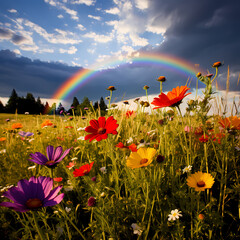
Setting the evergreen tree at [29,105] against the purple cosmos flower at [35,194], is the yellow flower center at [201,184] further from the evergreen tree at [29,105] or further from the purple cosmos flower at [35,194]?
the evergreen tree at [29,105]

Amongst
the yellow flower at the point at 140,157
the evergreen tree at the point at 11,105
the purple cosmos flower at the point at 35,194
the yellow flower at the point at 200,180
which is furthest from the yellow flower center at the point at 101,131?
the evergreen tree at the point at 11,105

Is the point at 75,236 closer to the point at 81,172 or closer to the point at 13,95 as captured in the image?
the point at 81,172

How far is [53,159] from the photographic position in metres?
0.87

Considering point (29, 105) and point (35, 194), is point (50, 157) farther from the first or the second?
point (29, 105)

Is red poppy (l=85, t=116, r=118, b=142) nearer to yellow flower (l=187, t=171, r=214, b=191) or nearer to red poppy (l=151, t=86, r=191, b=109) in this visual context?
red poppy (l=151, t=86, r=191, b=109)

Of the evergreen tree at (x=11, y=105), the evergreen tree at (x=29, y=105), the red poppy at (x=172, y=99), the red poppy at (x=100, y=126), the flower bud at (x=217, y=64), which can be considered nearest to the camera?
the red poppy at (x=172, y=99)

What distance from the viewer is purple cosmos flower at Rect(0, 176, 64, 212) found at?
56cm

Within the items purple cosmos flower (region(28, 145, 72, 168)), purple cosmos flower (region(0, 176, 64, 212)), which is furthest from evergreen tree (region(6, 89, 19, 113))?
purple cosmos flower (region(0, 176, 64, 212))

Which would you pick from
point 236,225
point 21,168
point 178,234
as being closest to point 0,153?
point 21,168

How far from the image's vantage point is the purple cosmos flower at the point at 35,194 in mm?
560

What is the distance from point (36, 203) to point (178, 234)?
0.78 metres

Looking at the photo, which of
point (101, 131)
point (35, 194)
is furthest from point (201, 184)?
point (35, 194)

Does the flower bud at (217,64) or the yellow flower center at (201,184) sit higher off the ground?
the flower bud at (217,64)

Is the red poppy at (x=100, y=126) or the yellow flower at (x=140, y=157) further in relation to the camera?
the red poppy at (x=100, y=126)
